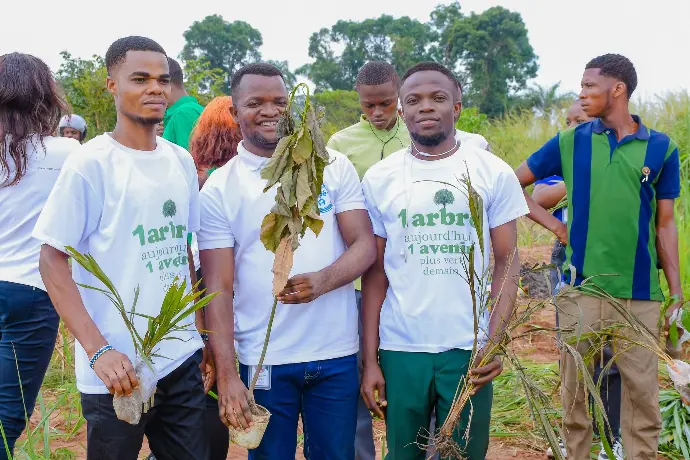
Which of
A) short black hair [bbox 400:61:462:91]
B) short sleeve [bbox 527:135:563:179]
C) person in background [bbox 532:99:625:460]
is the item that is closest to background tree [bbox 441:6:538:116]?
person in background [bbox 532:99:625:460]

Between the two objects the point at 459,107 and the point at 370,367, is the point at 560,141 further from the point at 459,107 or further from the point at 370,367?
the point at 370,367

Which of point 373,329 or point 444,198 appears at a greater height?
point 444,198

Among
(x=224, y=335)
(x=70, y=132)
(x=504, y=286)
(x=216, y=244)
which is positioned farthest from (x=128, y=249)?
(x=70, y=132)

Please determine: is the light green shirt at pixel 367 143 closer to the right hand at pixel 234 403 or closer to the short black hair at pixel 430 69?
the short black hair at pixel 430 69

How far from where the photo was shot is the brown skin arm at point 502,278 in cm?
254

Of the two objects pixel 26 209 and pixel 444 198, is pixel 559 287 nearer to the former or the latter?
pixel 444 198

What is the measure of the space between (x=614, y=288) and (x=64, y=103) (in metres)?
2.64

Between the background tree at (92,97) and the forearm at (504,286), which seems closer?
the forearm at (504,286)

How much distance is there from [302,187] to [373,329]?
75 centimetres

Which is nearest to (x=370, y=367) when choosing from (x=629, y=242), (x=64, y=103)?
(x=629, y=242)

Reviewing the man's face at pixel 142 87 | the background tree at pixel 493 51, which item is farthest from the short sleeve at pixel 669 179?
the background tree at pixel 493 51

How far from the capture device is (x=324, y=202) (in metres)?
2.78

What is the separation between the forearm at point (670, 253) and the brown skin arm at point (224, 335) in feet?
6.69

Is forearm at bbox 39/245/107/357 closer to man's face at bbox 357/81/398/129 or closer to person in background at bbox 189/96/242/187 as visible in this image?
person in background at bbox 189/96/242/187
